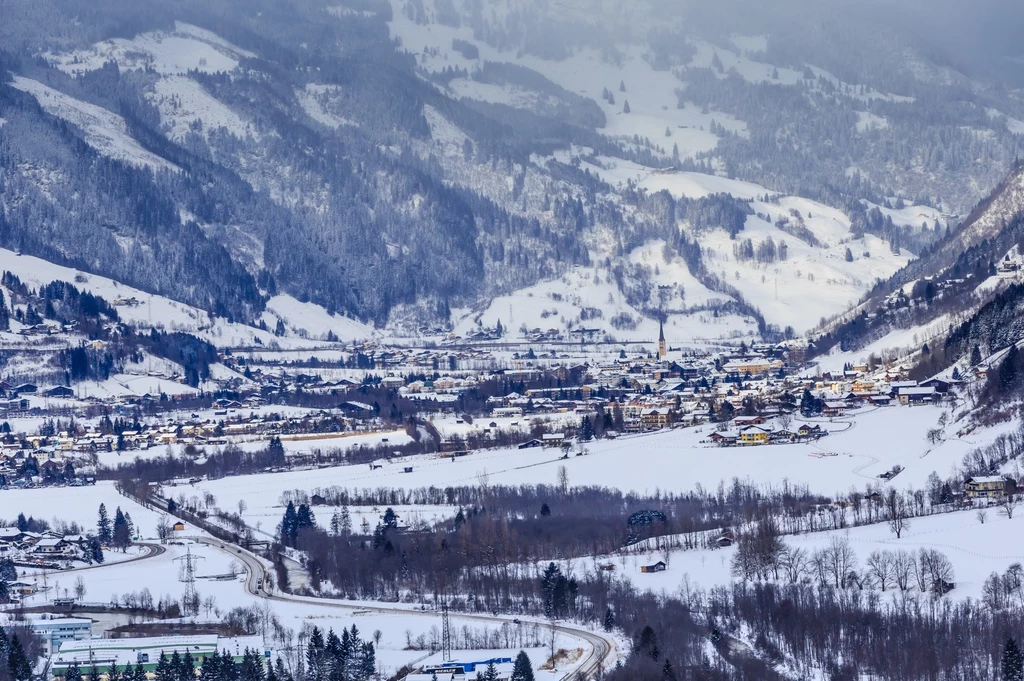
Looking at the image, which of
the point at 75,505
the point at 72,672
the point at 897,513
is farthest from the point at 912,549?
the point at 75,505

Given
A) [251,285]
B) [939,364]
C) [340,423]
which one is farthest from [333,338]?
[939,364]

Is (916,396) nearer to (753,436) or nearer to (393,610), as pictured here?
(753,436)

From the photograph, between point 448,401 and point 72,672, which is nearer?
point 72,672

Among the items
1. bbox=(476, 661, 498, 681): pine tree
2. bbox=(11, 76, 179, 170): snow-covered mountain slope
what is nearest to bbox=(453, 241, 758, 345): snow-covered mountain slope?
bbox=(11, 76, 179, 170): snow-covered mountain slope

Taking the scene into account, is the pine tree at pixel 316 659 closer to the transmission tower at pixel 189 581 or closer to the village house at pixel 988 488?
the transmission tower at pixel 189 581

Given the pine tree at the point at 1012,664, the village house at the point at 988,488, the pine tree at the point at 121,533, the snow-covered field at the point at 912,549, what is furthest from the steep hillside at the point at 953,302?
the pine tree at the point at 1012,664

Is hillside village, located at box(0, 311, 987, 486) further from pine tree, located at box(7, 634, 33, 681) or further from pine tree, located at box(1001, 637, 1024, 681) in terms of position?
pine tree, located at box(7, 634, 33, 681)
